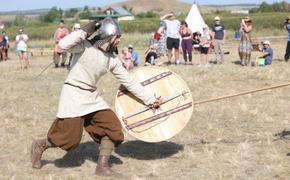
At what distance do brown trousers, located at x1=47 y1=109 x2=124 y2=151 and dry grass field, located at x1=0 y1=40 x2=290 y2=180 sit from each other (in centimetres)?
40

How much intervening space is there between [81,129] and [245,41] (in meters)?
11.3

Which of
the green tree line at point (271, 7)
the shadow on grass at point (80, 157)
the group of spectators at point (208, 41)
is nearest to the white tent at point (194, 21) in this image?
the group of spectators at point (208, 41)

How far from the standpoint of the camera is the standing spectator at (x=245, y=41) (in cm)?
1589

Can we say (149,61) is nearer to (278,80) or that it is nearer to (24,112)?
(278,80)

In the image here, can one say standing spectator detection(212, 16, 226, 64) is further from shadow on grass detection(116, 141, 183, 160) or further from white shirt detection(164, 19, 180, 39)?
shadow on grass detection(116, 141, 183, 160)

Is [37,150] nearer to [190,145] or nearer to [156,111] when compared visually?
[156,111]

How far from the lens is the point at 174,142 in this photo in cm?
717

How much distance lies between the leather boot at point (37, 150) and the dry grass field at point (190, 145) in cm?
9

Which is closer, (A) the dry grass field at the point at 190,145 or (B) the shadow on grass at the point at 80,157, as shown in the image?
(A) the dry grass field at the point at 190,145

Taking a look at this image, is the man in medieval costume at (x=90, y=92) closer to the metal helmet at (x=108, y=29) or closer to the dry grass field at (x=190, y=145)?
the metal helmet at (x=108, y=29)

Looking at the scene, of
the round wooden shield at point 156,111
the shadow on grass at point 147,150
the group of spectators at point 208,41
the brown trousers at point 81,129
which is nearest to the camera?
the brown trousers at point 81,129

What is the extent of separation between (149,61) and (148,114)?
10.1 metres

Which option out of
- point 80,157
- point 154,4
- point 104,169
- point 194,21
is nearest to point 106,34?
point 104,169

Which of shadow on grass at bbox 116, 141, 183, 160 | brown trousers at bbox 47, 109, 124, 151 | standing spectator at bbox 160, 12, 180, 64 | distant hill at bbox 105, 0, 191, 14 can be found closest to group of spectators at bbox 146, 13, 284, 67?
standing spectator at bbox 160, 12, 180, 64
